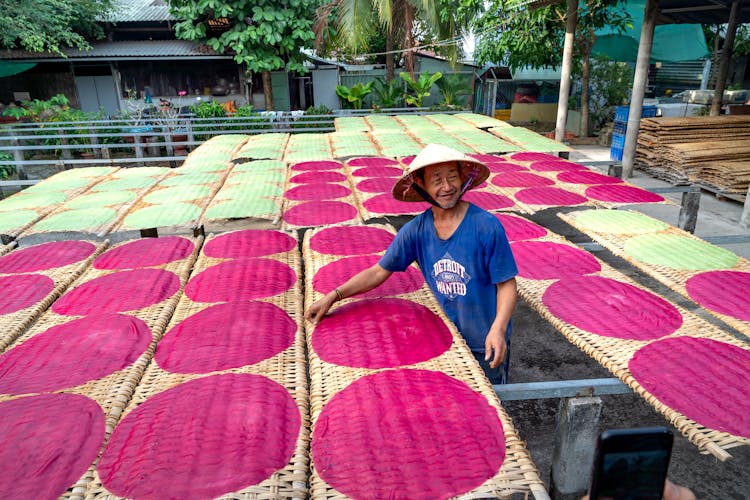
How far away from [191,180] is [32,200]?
5.33 feet

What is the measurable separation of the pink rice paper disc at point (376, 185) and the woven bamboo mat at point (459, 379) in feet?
7.84

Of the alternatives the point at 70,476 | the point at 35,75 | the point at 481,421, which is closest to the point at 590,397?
A: the point at 481,421

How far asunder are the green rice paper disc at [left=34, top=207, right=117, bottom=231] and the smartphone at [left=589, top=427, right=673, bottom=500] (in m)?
4.41

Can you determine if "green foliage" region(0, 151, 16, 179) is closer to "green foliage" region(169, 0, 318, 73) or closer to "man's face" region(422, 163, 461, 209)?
"green foliage" region(169, 0, 318, 73)

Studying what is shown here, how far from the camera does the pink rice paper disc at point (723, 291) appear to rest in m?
2.62

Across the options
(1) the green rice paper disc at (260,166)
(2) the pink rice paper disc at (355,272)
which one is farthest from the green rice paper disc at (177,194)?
(2) the pink rice paper disc at (355,272)

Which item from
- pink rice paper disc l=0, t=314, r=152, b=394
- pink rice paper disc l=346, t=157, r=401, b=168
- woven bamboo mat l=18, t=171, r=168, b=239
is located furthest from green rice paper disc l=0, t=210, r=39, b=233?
pink rice paper disc l=346, t=157, r=401, b=168

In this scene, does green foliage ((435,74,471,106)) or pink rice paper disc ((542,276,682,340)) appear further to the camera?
green foliage ((435,74,471,106))

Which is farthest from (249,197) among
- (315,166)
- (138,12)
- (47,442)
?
(138,12)

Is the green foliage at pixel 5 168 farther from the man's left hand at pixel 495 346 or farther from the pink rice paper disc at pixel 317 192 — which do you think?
the man's left hand at pixel 495 346

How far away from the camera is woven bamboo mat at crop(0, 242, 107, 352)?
98.3 inches

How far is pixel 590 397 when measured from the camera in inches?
75.9

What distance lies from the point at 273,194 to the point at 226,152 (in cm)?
276

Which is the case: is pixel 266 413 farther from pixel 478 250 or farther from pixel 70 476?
pixel 478 250
